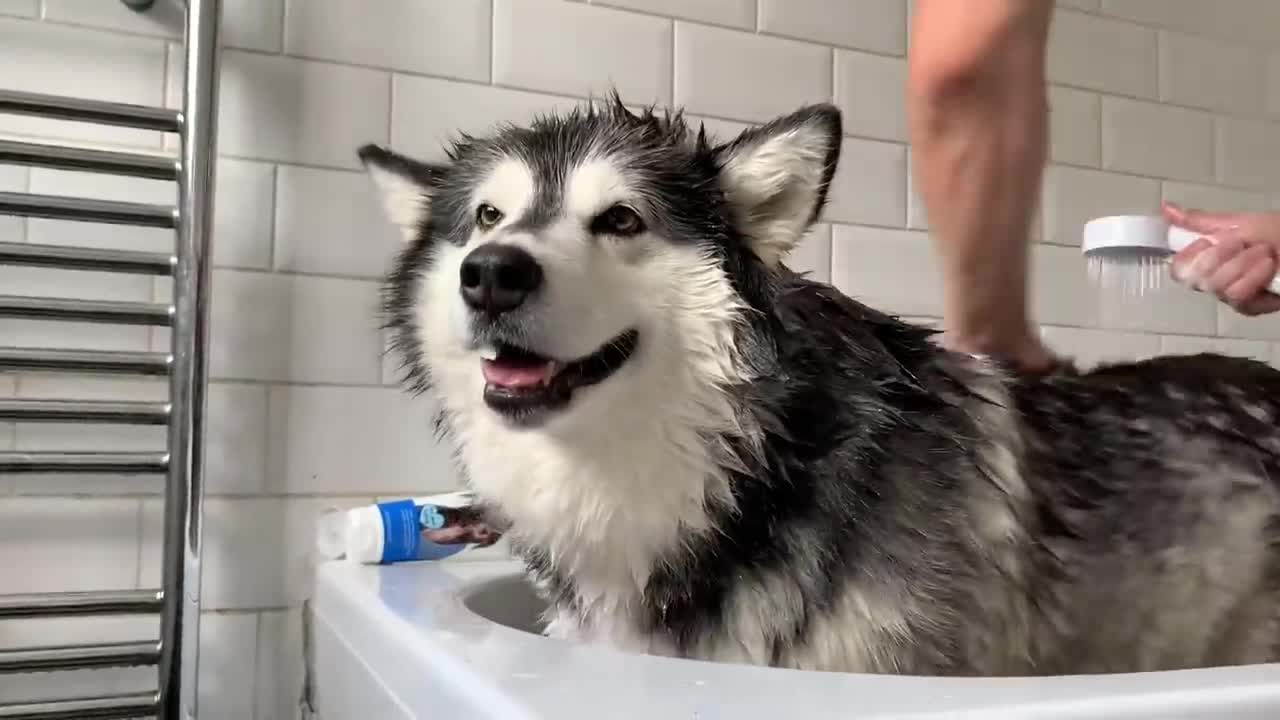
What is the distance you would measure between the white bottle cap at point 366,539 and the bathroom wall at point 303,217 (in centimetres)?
17

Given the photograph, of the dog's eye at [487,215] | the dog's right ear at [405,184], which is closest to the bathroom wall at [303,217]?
the dog's right ear at [405,184]

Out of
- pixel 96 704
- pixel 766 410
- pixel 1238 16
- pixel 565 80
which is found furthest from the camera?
pixel 1238 16

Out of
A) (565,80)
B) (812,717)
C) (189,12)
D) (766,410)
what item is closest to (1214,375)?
(766,410)

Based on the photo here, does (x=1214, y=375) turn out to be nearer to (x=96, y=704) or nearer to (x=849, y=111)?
(x=849, y=111)

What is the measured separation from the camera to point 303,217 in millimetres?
1204

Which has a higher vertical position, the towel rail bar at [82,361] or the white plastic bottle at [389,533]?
the towel rail bar at [82,361]

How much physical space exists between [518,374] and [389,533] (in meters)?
0.40

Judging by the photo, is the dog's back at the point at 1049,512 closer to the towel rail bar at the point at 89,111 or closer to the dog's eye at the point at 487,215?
the dog's eye at the point at 487,215

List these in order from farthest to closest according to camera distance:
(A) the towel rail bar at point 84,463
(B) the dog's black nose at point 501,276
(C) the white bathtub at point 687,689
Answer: (A) the towel rail bar at point 84,463, (B) the dog's black nose at point 501,276, (C) the white bathtub at point 687,689

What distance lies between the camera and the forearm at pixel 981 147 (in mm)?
965

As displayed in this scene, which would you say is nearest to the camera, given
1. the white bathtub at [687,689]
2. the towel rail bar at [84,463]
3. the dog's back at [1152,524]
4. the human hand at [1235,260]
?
the white bathtub at [687,689]

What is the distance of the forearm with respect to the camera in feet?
3.17

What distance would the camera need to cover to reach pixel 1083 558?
773 millimetres

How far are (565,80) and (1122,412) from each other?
819 mm
